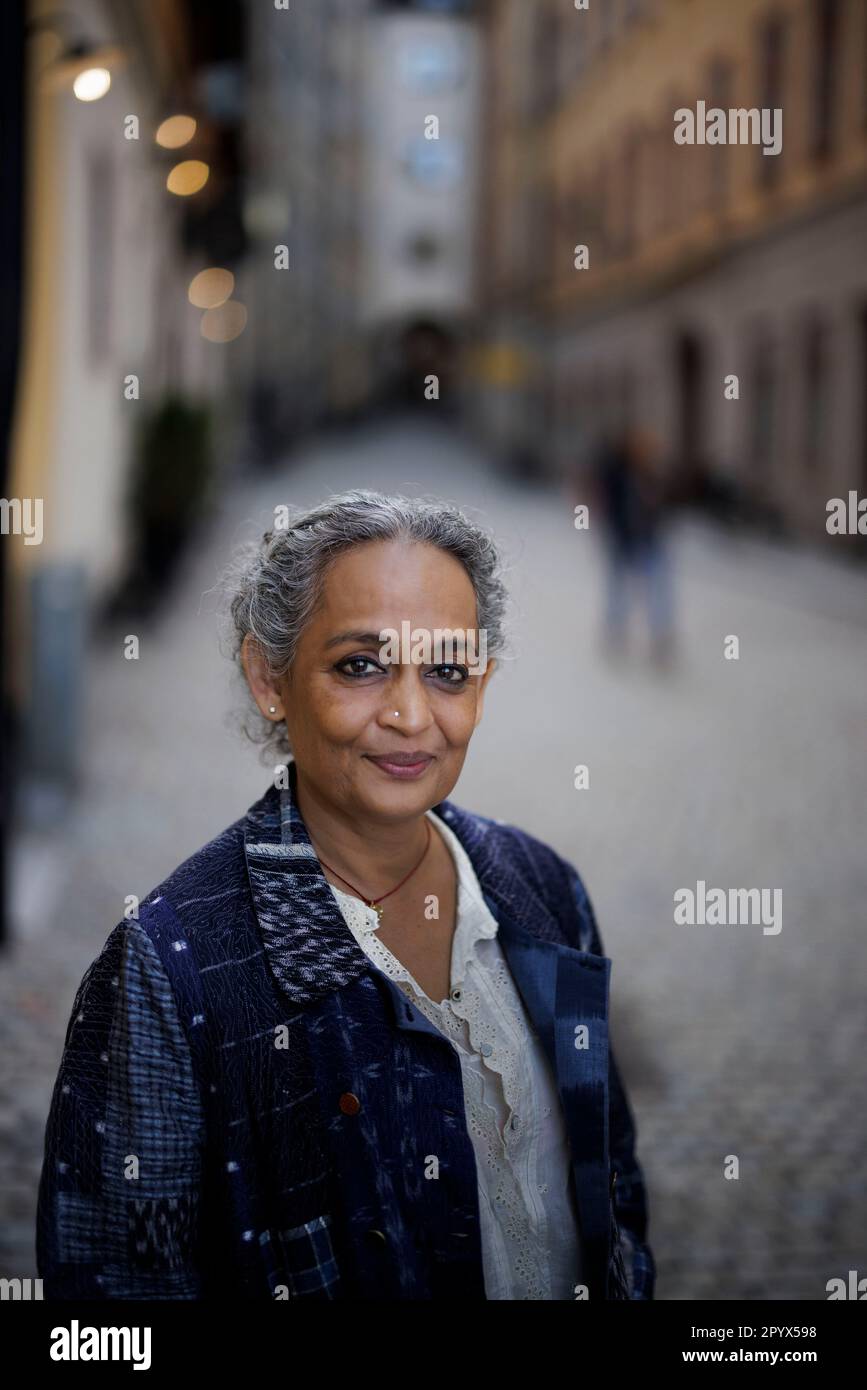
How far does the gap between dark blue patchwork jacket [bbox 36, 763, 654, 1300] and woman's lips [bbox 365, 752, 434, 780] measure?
0.45ft

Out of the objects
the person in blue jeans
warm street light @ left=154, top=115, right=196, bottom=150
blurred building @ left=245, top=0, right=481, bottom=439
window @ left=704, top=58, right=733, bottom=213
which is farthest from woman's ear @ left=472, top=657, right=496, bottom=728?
blurred building @ left=245, top=0, right=481, bottom=439

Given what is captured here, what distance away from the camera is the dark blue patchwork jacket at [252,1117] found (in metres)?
1.59

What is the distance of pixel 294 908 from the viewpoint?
1.67 m

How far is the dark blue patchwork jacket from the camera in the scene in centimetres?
159

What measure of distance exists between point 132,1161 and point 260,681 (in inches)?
22.4

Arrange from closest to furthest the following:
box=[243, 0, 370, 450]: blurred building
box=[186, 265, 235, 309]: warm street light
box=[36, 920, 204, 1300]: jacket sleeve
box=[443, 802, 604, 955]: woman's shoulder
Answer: box=[36, 920, 204, 1300]: jacket sleeve < box=[443, 802, 604, 955]: woman's shoulder < box=[186, 265, 235, 309]: warm street light < box=[243, 0, 370, 450]: blurred building

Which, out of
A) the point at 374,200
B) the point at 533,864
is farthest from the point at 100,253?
the point at 374,200

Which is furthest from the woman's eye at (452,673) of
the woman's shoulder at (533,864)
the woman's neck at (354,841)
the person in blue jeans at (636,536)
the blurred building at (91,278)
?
the person in blue jeans at (636,536)

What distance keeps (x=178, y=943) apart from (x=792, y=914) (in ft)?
15.1

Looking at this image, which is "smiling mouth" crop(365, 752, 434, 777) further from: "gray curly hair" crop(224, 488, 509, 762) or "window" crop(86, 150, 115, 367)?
"window" crop(86, 150, 115, 367)

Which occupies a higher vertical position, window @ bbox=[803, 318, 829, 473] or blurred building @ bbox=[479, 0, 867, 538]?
blurred building @ bbox=[479, 0, 867, 538]

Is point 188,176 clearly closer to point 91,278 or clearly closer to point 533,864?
point 91,278

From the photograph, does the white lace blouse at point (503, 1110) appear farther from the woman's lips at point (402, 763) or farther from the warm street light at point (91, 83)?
the warm street light at point (91, 83)
